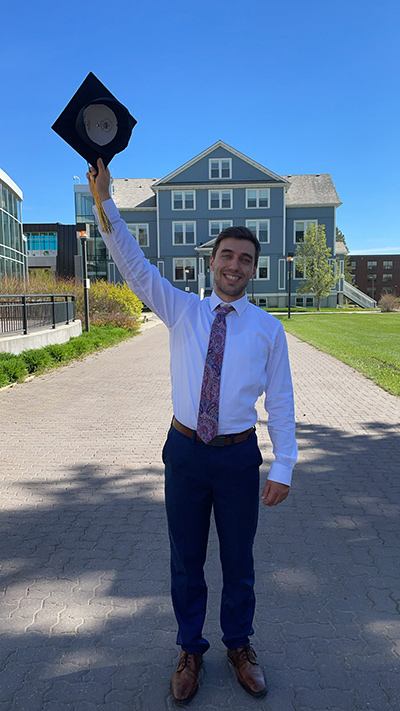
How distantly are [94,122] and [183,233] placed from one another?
1827 inches

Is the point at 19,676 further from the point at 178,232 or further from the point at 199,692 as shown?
the point at 178,232

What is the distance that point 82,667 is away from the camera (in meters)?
2.68

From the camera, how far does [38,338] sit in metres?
14.6

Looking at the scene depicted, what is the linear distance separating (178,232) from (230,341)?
4645cm

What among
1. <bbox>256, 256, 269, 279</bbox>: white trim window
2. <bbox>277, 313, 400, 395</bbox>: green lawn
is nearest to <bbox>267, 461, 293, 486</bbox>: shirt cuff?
<bbox>277, 313, 400, 395</bbox>: green lawn

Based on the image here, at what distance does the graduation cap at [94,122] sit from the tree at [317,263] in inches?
1774

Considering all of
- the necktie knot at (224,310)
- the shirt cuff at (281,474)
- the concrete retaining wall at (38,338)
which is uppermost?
the necktie knot at (224,310)

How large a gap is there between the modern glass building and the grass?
15066mm

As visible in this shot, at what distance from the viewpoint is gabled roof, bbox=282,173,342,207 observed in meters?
48.5

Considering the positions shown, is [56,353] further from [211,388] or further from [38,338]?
[211,388]

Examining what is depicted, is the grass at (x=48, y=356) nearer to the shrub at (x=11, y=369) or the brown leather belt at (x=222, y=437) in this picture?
the shrub at (x=11, y=369)

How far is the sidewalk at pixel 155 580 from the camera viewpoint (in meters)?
2.55

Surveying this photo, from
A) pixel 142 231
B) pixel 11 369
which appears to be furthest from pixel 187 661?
pixel 142 231

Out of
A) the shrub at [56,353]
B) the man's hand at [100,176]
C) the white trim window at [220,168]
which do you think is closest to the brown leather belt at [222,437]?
the man's hand at [100,176]
